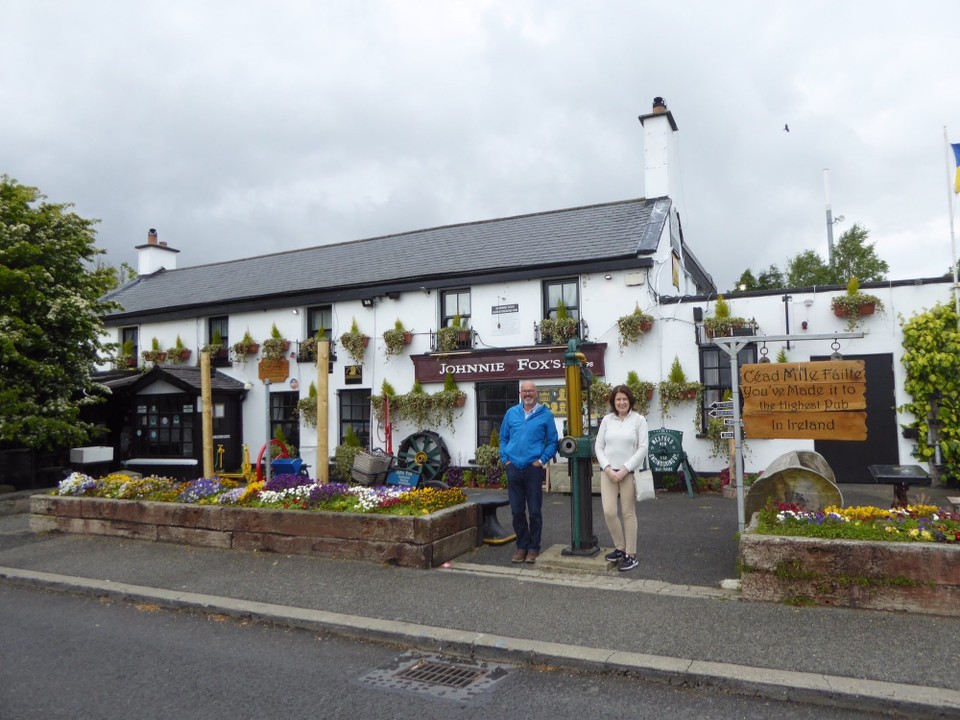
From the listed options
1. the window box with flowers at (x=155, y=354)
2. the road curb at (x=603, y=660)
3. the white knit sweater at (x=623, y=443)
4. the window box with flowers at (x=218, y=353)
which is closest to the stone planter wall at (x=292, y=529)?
the road curb at (x=603, y=660)

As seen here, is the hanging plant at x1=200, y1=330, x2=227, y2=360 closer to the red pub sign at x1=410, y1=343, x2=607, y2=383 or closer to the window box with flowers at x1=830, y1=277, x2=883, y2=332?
the red pub sign at x1=410, y1=343, x2=607, y2=383

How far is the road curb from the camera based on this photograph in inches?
160

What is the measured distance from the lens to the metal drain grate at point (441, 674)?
4.70 m

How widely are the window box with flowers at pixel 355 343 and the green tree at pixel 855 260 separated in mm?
23057

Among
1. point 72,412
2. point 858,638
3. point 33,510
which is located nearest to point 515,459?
point 858,638

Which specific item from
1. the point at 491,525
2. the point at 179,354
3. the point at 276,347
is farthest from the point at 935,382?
the point at 179,354

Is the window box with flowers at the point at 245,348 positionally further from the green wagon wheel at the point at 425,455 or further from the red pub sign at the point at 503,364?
the green wagon wheel at the point at 425,455

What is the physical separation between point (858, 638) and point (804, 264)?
3214cm

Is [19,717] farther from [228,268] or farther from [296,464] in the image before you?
[228,268]

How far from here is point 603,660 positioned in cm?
A: 471

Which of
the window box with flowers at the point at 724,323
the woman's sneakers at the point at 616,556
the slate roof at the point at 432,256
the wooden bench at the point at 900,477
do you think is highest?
the slate roof at the point at 432,256

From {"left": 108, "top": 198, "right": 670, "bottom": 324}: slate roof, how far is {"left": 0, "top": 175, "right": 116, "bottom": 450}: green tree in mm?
5046

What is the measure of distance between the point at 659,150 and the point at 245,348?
1146 centimetres

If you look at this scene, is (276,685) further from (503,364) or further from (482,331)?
(482,331)
